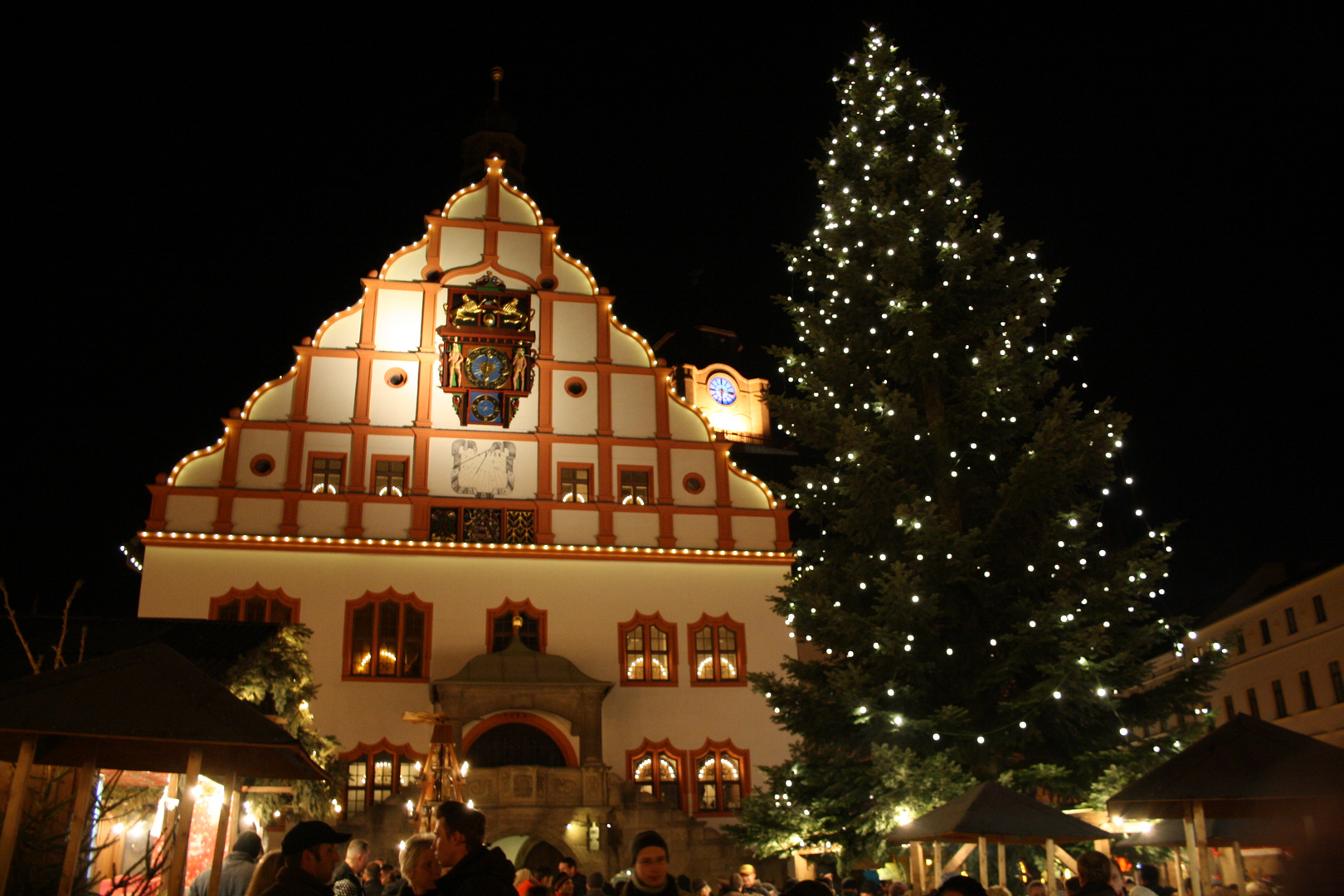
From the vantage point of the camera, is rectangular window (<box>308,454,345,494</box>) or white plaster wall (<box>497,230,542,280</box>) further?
white plaster wall (<box>497,230,542,280</box>)

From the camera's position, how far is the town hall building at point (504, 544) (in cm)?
2427

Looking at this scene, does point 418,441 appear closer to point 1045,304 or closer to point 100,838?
point 100,838

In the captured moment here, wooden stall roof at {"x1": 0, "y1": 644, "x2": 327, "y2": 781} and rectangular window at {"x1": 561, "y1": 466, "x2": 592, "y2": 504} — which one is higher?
rectangular window at {"x1": 561, "y1": 466, "x2": 592, "y2": 504}

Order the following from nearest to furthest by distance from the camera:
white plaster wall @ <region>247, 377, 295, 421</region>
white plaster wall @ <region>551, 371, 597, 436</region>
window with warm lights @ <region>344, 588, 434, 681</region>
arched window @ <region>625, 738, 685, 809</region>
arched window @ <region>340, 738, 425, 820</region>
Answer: arched window @ <region>340, 738, 425, 820</region> < window with warm lights @ <region>344, 588, 434, 681</region> < arched window @ <region>625, 738, 685, 809</region> < white plaster wall @ <region>247, 377, 295, 421</region> < white plaster wall @ <region>551, 371, 597, 436</region>

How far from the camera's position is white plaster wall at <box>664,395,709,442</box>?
28422 mm

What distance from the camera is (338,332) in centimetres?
2755

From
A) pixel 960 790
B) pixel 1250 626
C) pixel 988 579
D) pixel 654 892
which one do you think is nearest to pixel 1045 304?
pixel 988 579

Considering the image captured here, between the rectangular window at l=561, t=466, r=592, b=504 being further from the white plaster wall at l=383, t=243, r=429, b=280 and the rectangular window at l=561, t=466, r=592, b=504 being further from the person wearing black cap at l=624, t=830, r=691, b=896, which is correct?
the person wearing black cap at l=624, t=830, r=691, b=896

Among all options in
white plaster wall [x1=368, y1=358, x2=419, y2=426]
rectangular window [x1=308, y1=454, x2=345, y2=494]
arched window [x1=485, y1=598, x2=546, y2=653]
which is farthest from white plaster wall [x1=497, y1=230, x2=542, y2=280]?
arched window [x1=485, y1=598, x2=546, y2=653]

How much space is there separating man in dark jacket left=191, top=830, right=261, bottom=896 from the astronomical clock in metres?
19.6

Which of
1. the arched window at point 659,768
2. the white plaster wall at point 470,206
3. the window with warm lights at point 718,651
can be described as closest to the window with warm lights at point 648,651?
the window with warm lights at point 718,651

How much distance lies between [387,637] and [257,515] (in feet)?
13.4

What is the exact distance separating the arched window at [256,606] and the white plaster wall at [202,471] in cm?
264

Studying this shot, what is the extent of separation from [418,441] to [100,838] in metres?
13.2
